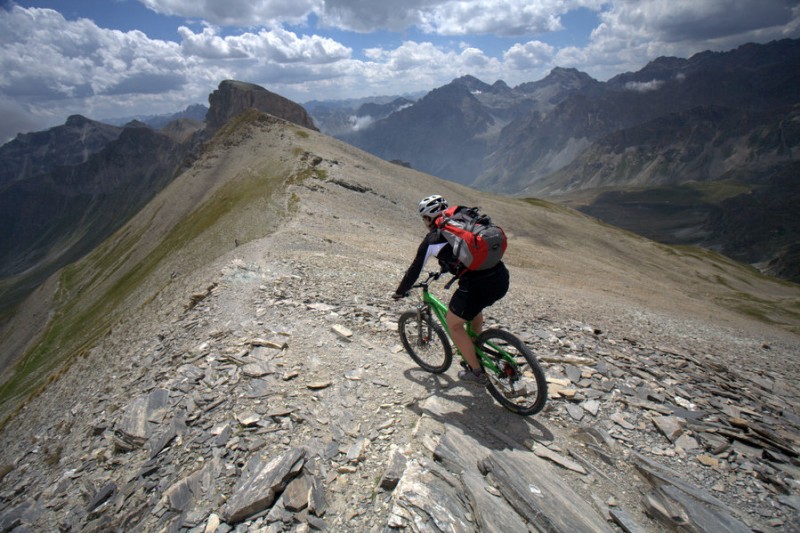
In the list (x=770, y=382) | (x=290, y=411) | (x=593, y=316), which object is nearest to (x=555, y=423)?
(x=290, y=411)

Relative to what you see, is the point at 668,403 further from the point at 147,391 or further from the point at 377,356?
the point at 147,391

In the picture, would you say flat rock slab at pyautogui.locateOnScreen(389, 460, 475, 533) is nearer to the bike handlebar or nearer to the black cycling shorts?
the black cycling shorts

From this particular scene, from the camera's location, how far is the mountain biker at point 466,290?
8281 millimetres

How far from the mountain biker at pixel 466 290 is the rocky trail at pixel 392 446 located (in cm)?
134

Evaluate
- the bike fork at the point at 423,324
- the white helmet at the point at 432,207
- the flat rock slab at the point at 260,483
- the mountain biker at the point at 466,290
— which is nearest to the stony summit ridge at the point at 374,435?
the flat rock slab at the point at 260,483

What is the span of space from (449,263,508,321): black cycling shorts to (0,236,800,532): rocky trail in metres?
2.24

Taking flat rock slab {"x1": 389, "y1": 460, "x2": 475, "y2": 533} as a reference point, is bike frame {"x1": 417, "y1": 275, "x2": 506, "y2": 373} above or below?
above

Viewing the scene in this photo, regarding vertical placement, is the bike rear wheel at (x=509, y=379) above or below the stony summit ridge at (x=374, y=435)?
above

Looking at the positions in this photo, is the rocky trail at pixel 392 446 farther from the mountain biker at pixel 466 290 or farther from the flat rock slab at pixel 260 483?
the mountain biker at pixel 466 290

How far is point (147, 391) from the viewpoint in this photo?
10.8 m

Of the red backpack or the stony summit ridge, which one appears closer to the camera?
the stony summit ridge

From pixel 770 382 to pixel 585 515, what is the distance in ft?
36.4

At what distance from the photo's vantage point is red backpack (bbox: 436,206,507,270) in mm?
7715

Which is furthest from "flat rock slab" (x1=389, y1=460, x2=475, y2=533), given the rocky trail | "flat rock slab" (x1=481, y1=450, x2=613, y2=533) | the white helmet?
the white helmet
